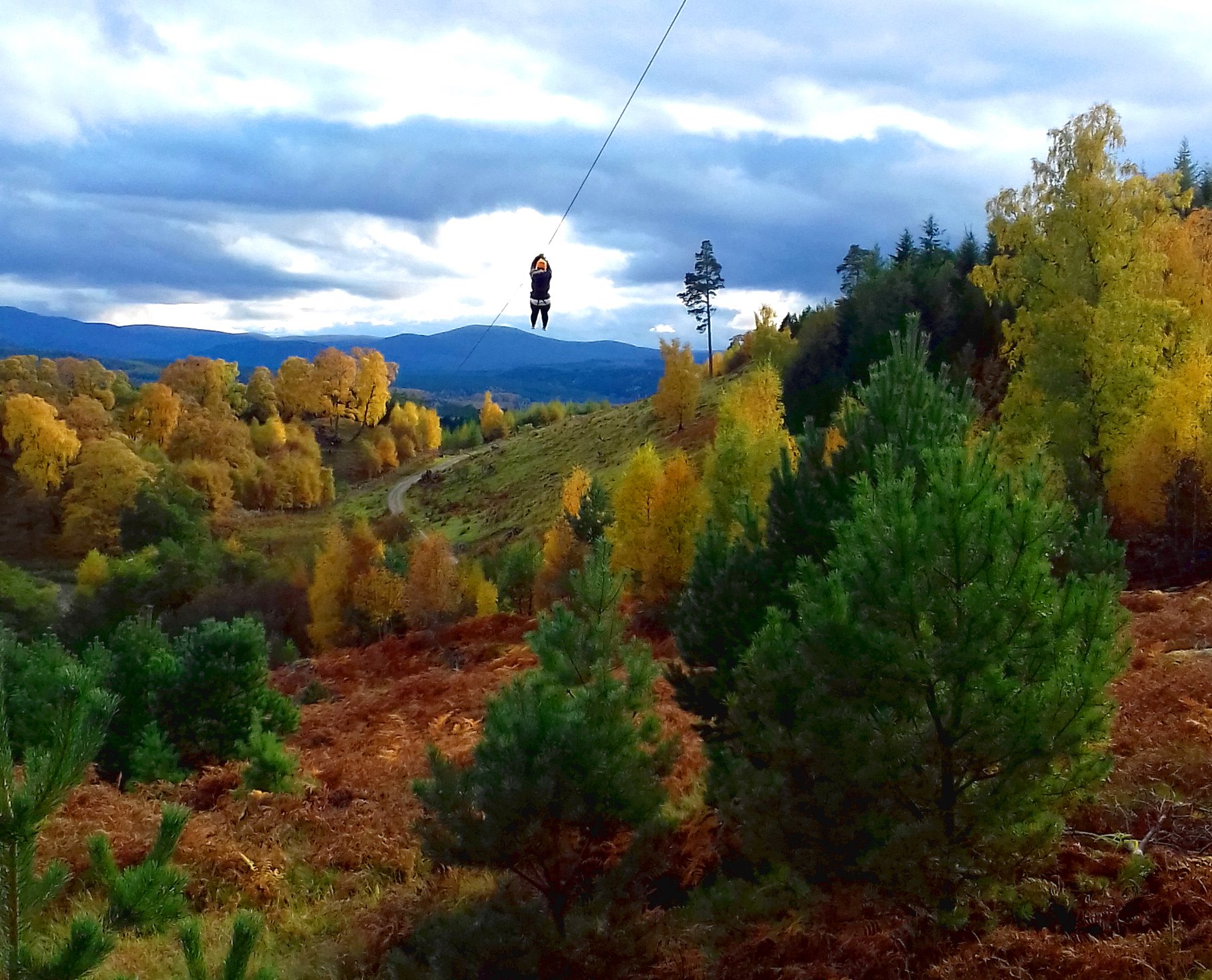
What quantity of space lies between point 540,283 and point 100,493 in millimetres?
61406

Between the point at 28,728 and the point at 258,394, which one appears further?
the point at 258,394

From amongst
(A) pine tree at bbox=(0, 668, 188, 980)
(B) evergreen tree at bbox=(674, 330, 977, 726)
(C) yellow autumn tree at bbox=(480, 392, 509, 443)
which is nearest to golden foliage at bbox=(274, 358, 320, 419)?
(C) yellow autumn tree at bbox=(480, 392, 509, 443)

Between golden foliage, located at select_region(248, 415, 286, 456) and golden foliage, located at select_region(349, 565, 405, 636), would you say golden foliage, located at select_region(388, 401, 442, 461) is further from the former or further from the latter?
golden foliage, located at select_region(349, 565, 405, 636)

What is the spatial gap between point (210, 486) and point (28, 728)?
205ft

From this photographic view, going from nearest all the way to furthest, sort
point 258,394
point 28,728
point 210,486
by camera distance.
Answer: point 28,728, point 210,486, point 258,394

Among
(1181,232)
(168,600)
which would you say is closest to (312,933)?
(1181,232)

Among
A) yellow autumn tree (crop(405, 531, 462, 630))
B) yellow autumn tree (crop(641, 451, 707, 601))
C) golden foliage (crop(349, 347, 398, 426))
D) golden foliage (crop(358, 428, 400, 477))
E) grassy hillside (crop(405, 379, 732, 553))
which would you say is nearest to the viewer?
yellow autumn tree (crop(641, 451, 707, 601))

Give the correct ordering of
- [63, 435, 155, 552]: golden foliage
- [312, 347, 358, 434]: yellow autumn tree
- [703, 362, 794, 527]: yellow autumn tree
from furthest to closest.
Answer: [312, 347, 358, 434]: yellow autumn tree < [63, 435, 155, 552]: golden foliage < [703, 362, 794, 527]: yellow autumn tree

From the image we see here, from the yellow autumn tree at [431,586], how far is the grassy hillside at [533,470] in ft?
70.3

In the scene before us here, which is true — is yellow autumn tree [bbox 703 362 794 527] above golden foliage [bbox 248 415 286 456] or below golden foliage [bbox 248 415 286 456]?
above

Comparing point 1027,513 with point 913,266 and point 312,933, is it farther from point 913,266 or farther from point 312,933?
point 913,266

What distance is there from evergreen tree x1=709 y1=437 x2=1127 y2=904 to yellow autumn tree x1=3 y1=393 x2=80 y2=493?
75.3 m

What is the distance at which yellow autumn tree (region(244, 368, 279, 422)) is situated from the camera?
106m

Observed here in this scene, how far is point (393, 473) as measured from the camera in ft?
327
